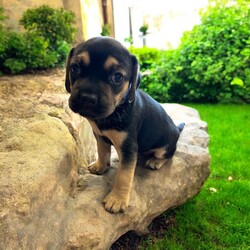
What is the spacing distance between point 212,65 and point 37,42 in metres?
5.31

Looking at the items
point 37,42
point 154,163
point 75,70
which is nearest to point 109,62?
point 75,70

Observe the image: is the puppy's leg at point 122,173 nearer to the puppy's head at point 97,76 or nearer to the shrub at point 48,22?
the puppy's head at point 97,76

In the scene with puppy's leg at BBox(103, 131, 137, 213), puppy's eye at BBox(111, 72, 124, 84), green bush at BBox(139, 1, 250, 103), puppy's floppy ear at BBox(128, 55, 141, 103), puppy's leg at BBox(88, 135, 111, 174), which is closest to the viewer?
puppy's eye at BBox(111, 72, 124, 84)

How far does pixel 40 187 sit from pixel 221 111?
678 centimetres

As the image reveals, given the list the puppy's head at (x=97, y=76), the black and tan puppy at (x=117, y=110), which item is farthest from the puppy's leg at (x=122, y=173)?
the puppy's head at (x=97, y=76)

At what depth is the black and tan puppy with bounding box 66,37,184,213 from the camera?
2.50m

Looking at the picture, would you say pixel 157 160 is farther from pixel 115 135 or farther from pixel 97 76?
pixel 97 76

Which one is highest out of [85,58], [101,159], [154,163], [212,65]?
[85,58]

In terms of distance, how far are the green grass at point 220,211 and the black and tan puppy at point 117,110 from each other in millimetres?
898

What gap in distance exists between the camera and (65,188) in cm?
276

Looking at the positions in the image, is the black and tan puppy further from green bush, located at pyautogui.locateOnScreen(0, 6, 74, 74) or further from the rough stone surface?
green bush, located at pyautogui.locateOnScreen(0, 6, 74, 74)

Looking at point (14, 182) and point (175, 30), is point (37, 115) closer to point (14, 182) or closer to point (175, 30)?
point (14, 182)

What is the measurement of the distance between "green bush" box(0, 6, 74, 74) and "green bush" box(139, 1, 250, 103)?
3.74 meters

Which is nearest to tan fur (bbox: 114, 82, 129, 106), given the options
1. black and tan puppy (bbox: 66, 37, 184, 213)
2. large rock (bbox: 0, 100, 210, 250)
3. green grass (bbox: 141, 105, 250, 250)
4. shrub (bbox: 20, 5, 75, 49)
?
black and tan puppy (bbox: 66, 37, 184, 213)
